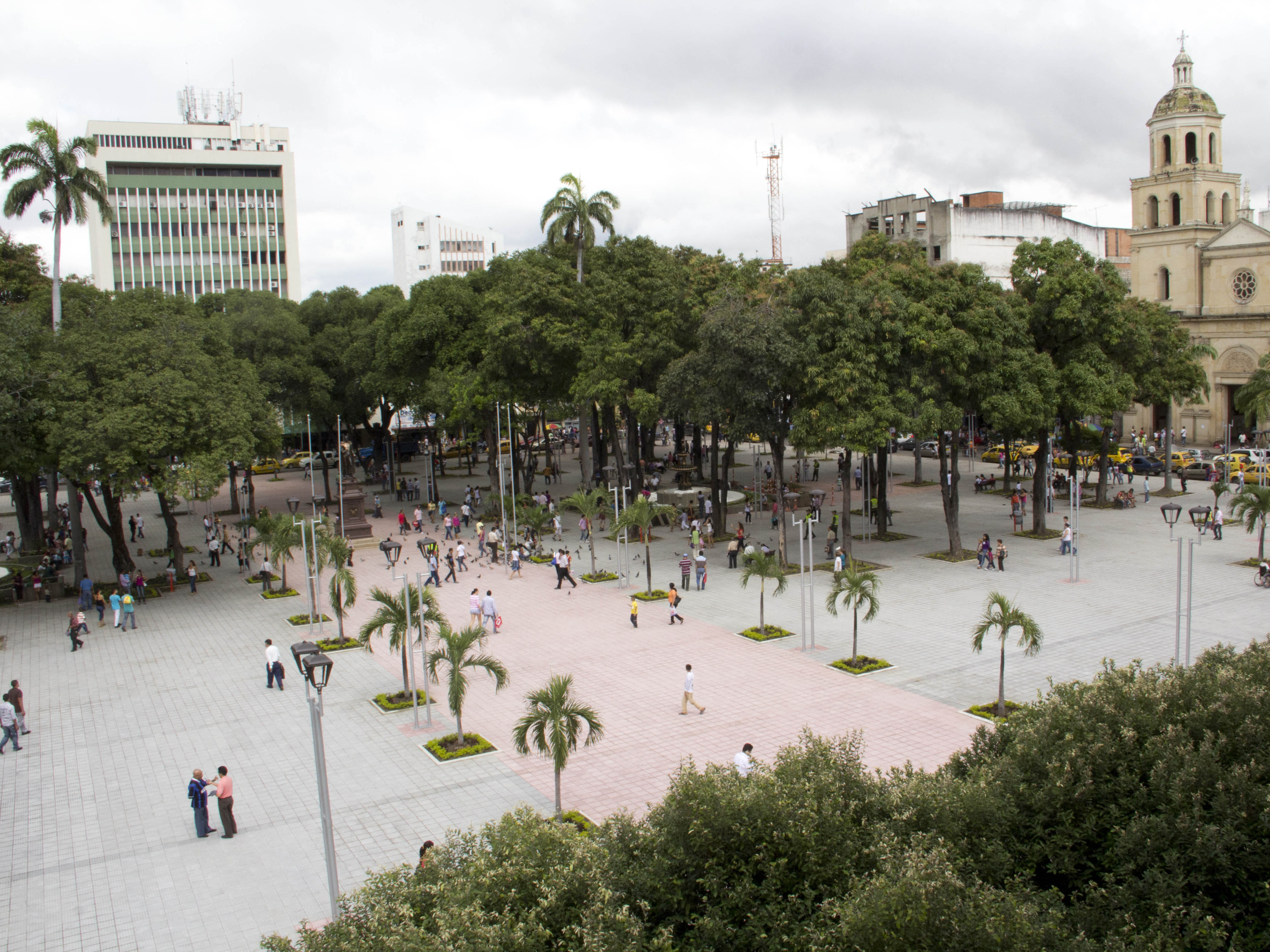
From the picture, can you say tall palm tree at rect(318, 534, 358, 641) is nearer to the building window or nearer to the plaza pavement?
the plaza pavement

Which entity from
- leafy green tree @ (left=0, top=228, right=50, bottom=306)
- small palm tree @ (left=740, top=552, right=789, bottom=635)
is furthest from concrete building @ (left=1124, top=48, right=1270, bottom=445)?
leafy green tree @ (left=0, top=228, right=50, bottom=306)

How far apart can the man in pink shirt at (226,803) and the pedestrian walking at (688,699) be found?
8196 millimetres

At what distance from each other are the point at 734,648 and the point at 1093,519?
900 inches

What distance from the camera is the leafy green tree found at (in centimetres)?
3534

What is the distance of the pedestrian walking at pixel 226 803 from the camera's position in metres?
14.8

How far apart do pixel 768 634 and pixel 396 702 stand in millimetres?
9289

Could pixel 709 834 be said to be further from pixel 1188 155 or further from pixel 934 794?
pixel 1188 155

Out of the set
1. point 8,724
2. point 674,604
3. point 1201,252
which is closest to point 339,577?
point 8,724

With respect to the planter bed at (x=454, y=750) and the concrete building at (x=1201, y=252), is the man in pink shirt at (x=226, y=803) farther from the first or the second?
the concrete building at (x=1201, y=252)

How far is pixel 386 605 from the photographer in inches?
804

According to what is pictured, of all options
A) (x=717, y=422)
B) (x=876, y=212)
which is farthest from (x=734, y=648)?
(x=876, y=212)

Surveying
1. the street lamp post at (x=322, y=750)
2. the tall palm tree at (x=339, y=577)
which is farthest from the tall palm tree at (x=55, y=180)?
the street lamp post at (x=322, y=750)

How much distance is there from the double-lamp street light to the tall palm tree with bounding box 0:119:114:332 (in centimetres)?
3265

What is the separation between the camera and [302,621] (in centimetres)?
2755
